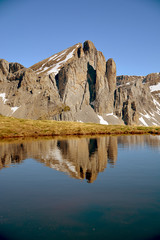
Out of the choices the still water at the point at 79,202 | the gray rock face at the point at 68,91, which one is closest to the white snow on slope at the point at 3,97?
the gray rock face at the point at 68,91

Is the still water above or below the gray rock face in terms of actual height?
below

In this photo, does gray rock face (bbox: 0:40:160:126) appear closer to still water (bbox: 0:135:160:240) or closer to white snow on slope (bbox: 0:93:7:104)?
white snow on slope (bbox: 0:93:7:104)

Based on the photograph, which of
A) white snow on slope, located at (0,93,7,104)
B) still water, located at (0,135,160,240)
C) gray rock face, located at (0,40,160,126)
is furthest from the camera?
white snow on slope, located at (0,93,7,104)

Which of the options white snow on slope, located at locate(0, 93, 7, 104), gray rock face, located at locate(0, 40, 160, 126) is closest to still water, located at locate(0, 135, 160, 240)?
gray rock face, located at locate(0, 40, 160, 126)

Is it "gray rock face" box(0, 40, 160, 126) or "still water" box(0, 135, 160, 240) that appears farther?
"gray rock face" box(0, 40, 160, 126)

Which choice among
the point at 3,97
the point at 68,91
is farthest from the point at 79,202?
the point at 68,91

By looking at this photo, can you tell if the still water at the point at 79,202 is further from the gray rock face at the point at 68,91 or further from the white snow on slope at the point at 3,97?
the white snow on slope at the point at 3,97

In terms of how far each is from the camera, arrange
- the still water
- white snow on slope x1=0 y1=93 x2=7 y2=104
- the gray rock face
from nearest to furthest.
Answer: the still water
the gray rock face
white snow on slope x1=0 y1=93 x2=7 y2=104

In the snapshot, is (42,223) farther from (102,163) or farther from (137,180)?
(102,163)

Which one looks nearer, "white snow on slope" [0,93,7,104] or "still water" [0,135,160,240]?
"still water" [0,135,160,240]

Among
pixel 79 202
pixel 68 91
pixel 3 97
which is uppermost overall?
pixel 68 91

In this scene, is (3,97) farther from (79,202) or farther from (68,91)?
(79,202)

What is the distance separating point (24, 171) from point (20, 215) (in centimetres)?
797

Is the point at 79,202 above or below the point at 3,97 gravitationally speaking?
below
